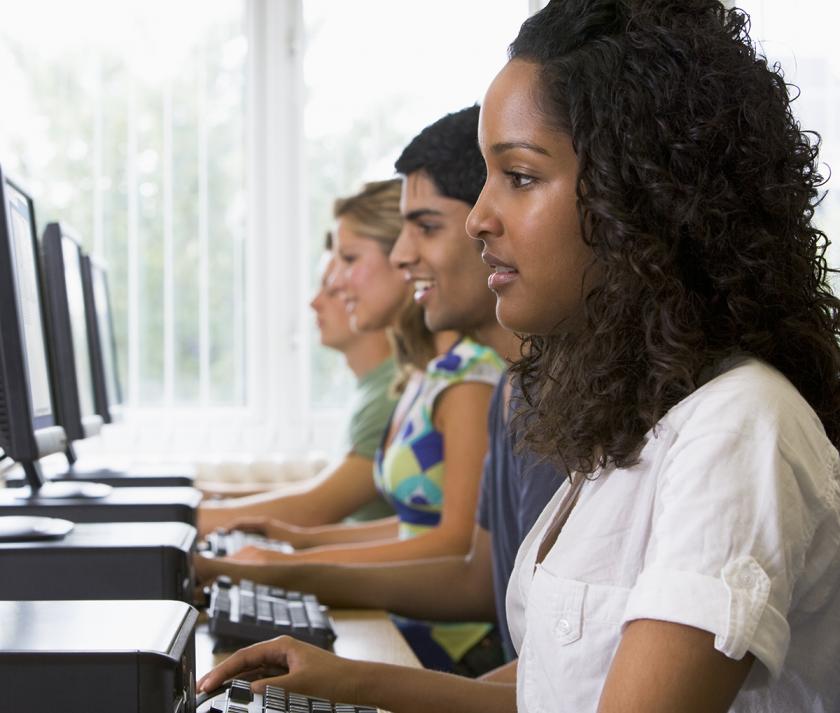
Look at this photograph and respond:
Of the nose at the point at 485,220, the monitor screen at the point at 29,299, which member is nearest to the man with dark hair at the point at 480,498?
the monitor screen at the point at 29,299

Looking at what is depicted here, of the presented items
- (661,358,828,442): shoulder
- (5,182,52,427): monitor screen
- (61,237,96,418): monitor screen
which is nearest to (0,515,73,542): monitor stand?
(5,182,52,427): monitor screen

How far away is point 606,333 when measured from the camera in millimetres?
865

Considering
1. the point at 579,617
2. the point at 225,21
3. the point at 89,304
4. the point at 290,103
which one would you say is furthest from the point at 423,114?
the point at 579,617

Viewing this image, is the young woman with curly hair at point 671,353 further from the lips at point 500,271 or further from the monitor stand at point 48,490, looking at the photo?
the monitor stand at point 48,490

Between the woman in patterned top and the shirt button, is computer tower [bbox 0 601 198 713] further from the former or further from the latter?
the woman in patterned top

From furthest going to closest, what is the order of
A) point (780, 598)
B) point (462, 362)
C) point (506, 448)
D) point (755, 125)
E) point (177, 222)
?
1. point (177, 222)
2. point (462, 362)
3. point (506, 448)
4. point (755, 125)
5. point (780, 598)

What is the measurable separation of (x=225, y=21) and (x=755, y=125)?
10.9ft

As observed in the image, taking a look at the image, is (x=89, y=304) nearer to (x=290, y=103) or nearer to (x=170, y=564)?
(x=170, y=564)

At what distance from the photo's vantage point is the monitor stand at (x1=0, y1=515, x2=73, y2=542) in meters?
1.20

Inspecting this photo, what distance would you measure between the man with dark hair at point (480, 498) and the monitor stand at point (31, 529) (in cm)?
38

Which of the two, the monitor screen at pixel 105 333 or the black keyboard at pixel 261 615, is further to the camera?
the monitor screen at pixel 105 333

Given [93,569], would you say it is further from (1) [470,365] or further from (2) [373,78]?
(2) [373,78]

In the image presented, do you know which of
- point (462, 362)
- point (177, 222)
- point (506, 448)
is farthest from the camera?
point (177, 222)

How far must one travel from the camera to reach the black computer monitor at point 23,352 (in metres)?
1.25
